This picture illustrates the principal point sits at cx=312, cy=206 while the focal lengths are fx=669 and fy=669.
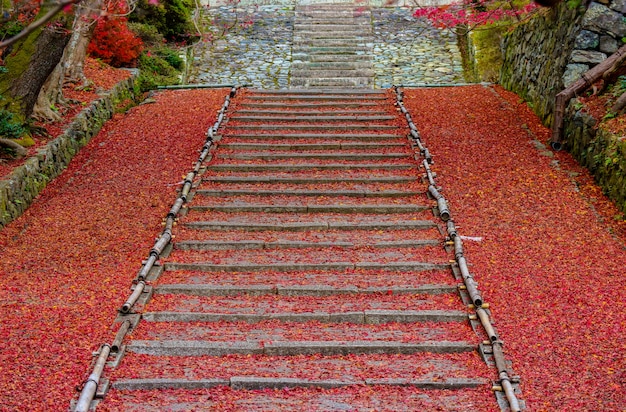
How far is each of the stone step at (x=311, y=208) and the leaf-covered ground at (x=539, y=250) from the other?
0.80 meters

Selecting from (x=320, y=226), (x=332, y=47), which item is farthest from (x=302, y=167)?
(x=332, y=47)

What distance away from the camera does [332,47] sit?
62.9 feet

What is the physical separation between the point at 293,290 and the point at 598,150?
5717 millimetres

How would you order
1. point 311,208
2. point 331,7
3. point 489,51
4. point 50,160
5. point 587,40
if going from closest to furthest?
point 311,208
point 50,160
point 587,40
point 489,51
point 331,7

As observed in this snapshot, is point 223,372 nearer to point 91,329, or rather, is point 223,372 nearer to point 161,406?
point 161,406

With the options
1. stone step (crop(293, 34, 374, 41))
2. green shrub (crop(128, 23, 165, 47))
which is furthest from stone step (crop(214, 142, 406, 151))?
stone step (crop(293, 34, 374, 41))

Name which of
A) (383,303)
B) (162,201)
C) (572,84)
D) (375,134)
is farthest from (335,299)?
(572,84)

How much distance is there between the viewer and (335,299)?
7953mm

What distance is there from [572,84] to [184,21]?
11659 mm

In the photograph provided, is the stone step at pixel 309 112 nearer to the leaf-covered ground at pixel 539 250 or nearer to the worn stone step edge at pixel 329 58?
the leaf-covered ground at pixel 539 250

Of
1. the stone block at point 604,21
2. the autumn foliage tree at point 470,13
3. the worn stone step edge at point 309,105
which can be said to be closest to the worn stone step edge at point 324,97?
the worn stone step edge at point 309,105

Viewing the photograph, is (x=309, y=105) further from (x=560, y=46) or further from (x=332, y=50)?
(x=560, y=46)

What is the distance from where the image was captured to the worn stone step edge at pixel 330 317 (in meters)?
7.52

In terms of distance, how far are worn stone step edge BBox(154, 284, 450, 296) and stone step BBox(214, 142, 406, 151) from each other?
4.86 meters
